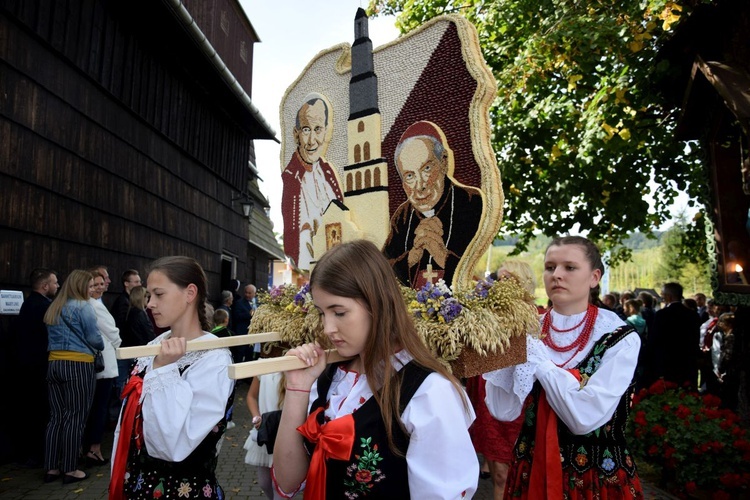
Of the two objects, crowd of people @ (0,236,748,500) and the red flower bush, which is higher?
crowd of people @ (0,236,748,500)

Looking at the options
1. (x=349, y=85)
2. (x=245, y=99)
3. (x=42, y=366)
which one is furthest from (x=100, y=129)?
(x=349, y=85)

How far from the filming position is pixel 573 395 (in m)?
2.06

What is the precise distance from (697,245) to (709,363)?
1994 mm

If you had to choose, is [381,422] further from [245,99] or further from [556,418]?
[245,99]

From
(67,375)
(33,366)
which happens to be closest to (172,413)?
(67,375)

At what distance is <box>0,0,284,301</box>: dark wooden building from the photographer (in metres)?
5.00

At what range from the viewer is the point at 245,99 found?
10.0 meters

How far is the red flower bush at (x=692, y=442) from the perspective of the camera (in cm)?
392

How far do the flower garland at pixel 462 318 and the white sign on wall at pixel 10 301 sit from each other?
3.70 m

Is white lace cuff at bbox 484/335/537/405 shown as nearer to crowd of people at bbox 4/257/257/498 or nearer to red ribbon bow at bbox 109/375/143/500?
crowd of people at bbox 4/257/257/498

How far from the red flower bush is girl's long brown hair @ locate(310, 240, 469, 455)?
3558 mm

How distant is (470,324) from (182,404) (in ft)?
3.59

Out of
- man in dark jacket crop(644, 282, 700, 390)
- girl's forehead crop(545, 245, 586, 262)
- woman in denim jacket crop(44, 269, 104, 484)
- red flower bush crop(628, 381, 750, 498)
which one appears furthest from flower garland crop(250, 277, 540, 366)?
man in dark jacket crop(644, 282, 700, 390)

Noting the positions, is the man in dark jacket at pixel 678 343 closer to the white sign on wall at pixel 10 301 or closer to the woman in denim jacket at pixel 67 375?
the woman in denim jacket at pixel 67 375
